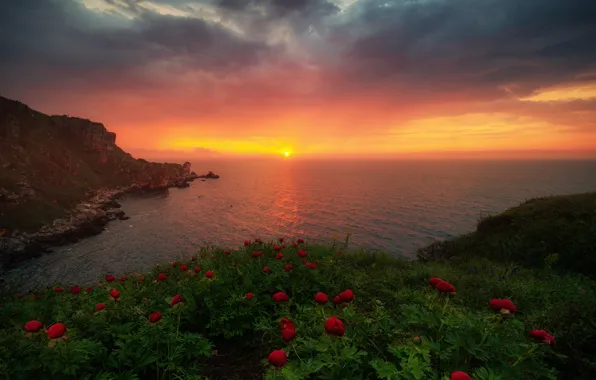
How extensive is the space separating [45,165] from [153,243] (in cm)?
5981

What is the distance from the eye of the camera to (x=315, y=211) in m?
71.9

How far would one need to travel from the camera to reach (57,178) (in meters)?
75.2

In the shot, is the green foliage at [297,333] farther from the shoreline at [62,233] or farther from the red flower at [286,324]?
the shoreline at [62,233]

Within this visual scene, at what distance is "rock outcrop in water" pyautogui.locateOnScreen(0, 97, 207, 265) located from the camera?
45906 millimetres

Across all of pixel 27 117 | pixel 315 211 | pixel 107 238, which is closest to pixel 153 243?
pixel 107 238

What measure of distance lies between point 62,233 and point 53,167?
152ft

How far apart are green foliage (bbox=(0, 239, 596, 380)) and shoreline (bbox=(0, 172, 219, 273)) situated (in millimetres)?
45041

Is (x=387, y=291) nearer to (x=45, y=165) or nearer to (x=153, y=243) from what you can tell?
(x=153, y=243)

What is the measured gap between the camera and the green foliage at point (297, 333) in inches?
122

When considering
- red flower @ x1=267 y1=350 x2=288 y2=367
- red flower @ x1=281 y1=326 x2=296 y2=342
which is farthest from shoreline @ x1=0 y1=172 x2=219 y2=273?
red flower @ x1=267 y1=350 x2=288 y2=367

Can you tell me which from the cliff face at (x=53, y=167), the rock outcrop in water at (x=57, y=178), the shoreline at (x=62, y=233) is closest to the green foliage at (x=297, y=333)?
the shoreline at (x=62, y=233)

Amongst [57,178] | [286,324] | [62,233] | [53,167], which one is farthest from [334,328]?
[53,167]

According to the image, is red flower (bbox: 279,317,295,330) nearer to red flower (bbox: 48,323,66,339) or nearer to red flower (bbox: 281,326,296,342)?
red flower (bbox: 281,326,296,342)

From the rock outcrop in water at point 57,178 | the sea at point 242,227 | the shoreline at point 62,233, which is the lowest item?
the sea at point 242,227
